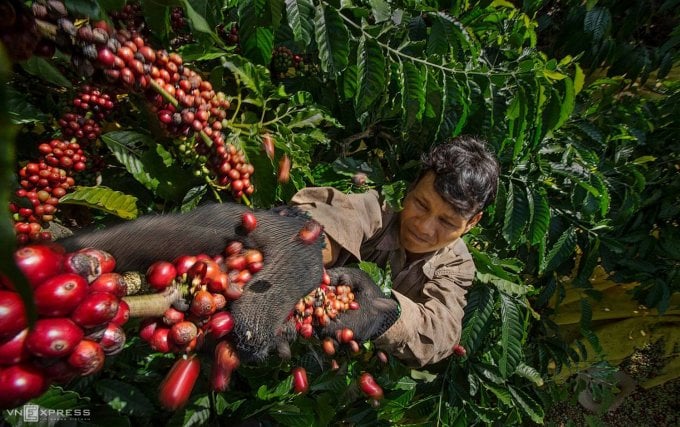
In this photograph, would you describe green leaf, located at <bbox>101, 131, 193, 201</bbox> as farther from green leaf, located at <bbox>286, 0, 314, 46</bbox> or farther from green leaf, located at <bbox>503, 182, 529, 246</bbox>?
green leaf, located at <bbox>503, 182, 529, 246</bbox>

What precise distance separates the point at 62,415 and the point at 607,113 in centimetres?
252

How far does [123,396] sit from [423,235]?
93 centimetres

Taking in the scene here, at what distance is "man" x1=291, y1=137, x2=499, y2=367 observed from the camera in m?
1.12

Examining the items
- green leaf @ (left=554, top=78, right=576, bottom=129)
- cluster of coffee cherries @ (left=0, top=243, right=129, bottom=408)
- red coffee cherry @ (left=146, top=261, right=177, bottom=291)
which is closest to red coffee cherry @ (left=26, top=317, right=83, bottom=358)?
cluster of coffee cherries @ (left=0, top=243, right=129, bottom=408)

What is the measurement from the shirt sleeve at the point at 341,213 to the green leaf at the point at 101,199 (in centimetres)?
42

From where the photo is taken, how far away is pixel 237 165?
96 centimetres

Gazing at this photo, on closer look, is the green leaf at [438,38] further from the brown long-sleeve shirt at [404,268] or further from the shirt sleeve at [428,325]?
the shirt sleeve at [428,325]

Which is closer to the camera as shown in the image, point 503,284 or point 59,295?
point 59,295

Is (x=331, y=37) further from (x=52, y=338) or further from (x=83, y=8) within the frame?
(x=52, y=338)

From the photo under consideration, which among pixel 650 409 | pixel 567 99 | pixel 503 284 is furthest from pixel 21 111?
pixel 650 409

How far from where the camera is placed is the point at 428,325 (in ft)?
3.98

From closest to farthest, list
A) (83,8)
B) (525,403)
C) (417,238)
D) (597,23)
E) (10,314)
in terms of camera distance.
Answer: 1. (10,314)
2. (83,8)
3. (417,238)
4. (525,403)
5. (597,23)

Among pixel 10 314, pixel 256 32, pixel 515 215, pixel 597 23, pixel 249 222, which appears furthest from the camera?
pixel 597 23

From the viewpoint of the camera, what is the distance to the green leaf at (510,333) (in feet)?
5.17
